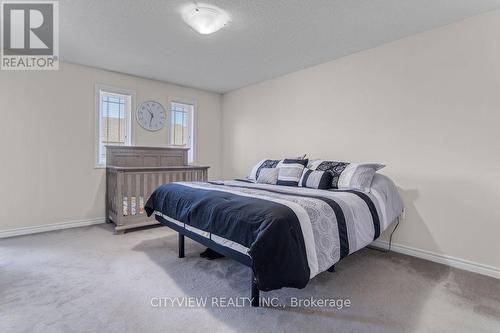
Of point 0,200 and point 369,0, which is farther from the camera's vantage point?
point 0,200

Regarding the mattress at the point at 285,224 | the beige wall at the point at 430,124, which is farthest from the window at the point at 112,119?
the beige wall at the point at 430,124

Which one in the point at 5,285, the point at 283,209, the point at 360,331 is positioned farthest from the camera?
the point at 5,285

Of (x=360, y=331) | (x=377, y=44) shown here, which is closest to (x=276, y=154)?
(x=377, y=44)

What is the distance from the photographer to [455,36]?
8.59 ft

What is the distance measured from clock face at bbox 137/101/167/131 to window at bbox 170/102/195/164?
22cm

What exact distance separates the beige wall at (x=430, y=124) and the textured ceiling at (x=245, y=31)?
238mm

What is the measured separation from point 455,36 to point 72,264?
440 centimetres

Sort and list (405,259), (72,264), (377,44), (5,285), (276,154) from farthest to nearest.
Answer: (276,154) < (377,44) < (405,259) < (72,264) < (5,285)

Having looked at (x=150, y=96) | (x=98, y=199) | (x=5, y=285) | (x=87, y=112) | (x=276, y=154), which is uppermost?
(x=150, y=96)

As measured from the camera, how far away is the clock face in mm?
4448

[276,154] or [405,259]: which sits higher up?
[276,154]

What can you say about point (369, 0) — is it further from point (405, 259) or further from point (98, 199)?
point (98, 199)

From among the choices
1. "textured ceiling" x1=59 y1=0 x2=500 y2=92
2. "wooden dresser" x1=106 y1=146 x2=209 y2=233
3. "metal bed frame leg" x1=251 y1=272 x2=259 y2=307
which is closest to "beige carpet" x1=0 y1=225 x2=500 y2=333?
"metal bed frame leg" x1=251 y1=272 x2=259 y2=307

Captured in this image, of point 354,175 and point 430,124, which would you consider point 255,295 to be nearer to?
point 354,175
